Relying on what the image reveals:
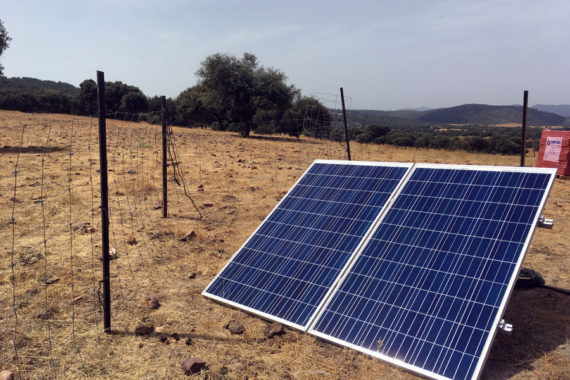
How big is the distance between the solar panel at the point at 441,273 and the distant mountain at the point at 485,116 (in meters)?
172

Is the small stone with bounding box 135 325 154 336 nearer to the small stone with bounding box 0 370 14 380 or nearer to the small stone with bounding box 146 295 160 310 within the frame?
the small stone with bounding box 146 295 160 310

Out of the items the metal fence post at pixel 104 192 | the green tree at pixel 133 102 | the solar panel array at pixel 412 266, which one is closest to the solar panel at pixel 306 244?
the solar panel array at pixel 412 266

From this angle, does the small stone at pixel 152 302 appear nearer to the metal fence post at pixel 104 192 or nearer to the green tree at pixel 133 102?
the metal fence post at pixel 104 192

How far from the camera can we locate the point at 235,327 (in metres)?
6.53

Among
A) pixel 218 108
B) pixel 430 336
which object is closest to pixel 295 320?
pixel 430 336

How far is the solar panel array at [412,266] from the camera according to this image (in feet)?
17.3

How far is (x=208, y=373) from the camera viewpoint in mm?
5504

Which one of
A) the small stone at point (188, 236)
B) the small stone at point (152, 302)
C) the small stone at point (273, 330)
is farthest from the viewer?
the small stone at point (188, 236)

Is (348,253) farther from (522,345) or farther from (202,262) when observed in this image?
(202,262)

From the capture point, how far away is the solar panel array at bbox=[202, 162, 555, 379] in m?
5.26

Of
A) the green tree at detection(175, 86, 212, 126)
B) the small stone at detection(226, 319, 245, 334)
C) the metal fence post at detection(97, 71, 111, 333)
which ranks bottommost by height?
the small stone at detection(226, 319, 245, 334)

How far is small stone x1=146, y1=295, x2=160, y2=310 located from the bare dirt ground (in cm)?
12

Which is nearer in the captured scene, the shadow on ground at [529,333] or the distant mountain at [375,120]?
the shadow on ground at [529,333]

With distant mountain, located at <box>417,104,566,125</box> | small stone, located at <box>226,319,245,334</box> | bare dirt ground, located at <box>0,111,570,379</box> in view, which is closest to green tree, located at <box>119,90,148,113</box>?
bare dirt ground, located at <box>0,111,570,379</box>
